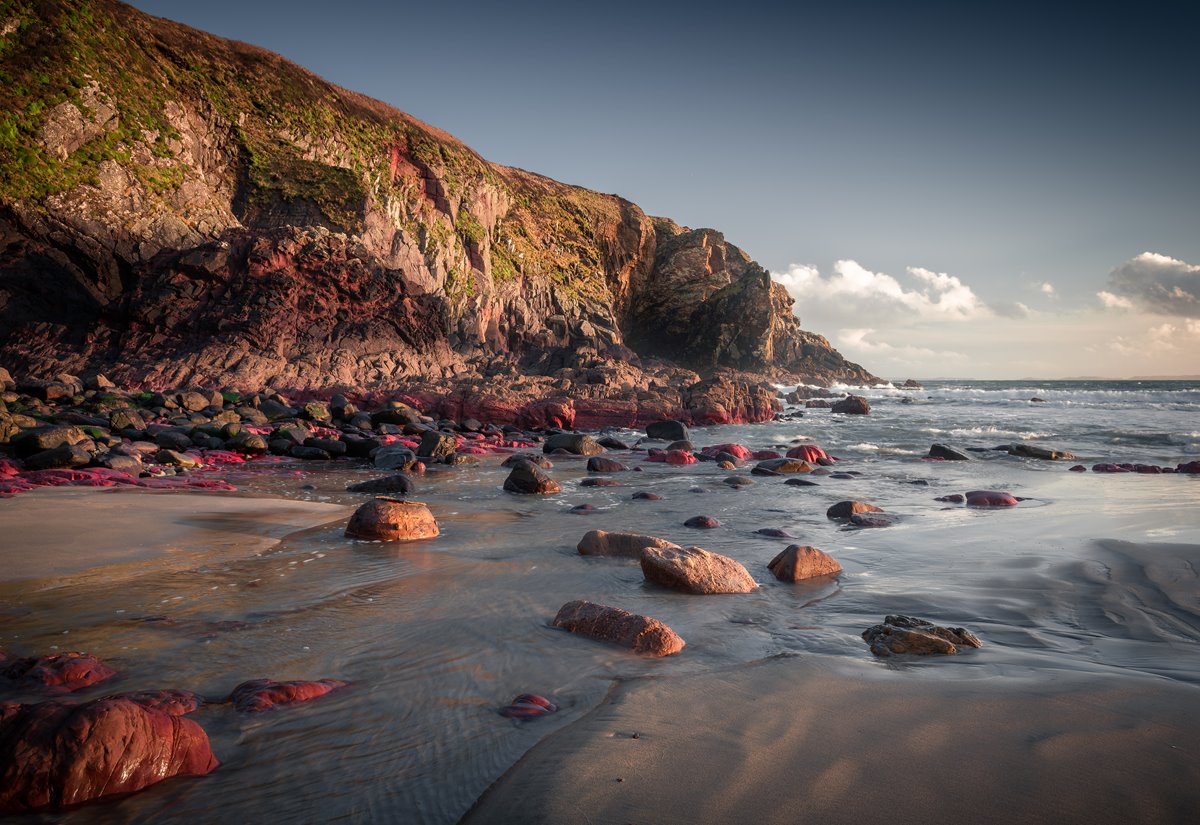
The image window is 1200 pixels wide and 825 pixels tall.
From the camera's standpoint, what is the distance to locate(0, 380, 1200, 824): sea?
6.35ft

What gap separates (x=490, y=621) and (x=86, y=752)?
1.80m

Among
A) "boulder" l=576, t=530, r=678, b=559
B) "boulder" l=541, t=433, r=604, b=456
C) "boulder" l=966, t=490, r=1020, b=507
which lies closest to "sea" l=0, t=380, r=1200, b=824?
"boulder" l=576, t=530, r=678, b=559

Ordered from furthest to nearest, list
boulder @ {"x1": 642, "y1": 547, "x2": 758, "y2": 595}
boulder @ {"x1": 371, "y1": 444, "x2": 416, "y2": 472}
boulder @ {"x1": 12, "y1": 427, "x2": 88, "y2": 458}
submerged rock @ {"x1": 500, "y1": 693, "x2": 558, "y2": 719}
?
boulder @ {"x1": 371, "y1": 444, "x2": 416, "y2": 472}
boulder @ {"x1": 12, "y1": 427, "x2": 88, "y2": 458}
boulder @ {"x1": 642, "y1": 547, "x2": 758, "y2": 595}
submerged rock @ {"x1": 500, "y1": 693, "x2": 558, "y2": 719}

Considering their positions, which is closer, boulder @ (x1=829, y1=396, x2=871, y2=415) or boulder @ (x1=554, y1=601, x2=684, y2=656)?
boulder @ (x1=554, y1=601, x2=684, y2=656)

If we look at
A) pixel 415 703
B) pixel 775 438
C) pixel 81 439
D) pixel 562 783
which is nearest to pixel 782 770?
pixel 562 783

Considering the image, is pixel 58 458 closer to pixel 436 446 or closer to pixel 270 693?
pixel 436 446

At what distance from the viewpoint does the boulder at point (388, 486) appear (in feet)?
25.7

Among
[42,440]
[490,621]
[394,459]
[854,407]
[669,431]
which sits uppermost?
[854,407]

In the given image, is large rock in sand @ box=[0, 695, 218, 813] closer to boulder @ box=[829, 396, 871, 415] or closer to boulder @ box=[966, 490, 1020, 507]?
boulder @ box=[966, 490, 1020, 507]

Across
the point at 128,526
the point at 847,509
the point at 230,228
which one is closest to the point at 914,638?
the point at 847,509

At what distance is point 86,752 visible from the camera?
5.62 ft

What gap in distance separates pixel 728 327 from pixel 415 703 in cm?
5562

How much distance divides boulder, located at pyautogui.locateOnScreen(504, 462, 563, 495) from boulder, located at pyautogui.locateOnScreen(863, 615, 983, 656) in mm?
5724

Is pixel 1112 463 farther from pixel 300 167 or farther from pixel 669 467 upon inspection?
pixel 300 167
